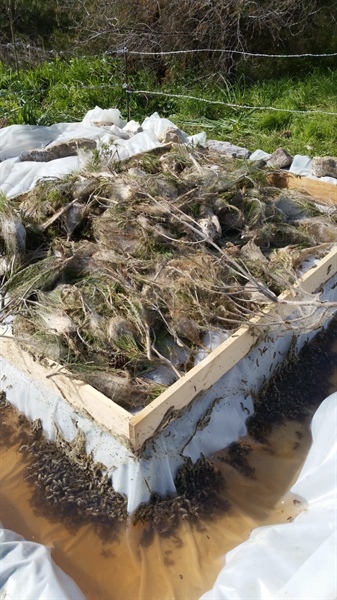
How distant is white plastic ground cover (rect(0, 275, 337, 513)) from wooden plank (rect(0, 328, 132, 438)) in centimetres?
7

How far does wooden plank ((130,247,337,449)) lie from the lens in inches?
99.6

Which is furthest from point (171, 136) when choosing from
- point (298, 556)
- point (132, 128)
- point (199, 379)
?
point (298, 556)

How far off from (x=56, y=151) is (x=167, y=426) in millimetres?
3815

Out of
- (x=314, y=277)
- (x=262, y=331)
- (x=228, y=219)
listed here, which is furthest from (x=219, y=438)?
(x=228, y=219)

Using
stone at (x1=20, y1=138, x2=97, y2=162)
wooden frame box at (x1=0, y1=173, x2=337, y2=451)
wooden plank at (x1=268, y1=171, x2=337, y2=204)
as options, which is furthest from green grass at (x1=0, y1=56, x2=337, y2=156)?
wooden frame box at (x1=0, y1=173, x2=337, y2=451)

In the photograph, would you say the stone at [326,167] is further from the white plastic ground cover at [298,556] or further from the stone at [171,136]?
the white plastic ground cover at [298,556]

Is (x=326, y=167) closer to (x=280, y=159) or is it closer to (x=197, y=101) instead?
(x=280, y=159)

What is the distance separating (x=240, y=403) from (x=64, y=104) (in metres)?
6.01

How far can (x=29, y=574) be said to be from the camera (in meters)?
2.29

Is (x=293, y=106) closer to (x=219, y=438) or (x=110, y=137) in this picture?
(x=110, y=137)

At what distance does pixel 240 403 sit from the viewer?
3303 millimetres

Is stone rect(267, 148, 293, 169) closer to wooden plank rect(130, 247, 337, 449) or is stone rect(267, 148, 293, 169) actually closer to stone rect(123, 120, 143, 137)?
stone rect(123, 120, 143, 137)

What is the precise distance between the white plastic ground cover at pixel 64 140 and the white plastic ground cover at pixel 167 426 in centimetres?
251

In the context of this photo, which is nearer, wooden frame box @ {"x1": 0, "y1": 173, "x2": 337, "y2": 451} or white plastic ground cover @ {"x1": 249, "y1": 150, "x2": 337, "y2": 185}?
wooden frame box @ {"x1": 0, "y1": 173, "x2": 337, "y2": 451}
